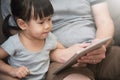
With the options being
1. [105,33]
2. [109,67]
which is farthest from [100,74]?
[105,33]

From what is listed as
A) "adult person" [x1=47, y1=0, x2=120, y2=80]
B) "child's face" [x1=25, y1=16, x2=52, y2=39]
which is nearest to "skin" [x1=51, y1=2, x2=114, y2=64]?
"adult person" [x1=47, y1=0, x2=120, y2=80]

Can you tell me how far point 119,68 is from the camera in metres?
1.55

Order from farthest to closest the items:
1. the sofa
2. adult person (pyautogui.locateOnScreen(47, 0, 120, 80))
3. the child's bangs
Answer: the sofa → adult person (pyautogui.locateOnScreen(47, 0, 120, 80)) → the child's bangs

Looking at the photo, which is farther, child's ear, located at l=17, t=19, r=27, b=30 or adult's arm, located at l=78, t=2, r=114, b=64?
adult's arm, located at l=78, t=2, r=114, b=64

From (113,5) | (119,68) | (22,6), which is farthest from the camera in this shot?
(113,5)

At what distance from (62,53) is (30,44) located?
167mm

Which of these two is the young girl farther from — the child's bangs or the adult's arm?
the adult's arm

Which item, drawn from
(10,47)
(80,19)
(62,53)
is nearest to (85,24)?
(80,19)

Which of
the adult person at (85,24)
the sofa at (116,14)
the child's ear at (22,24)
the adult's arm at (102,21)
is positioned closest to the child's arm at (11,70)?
the child's ear at (22,24)

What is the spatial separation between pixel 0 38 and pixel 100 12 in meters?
0.55

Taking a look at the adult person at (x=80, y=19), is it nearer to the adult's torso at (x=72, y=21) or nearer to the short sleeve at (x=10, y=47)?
the adult's torso at (x=72, y=21)

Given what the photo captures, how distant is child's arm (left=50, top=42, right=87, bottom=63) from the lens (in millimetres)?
1499

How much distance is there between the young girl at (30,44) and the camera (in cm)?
141

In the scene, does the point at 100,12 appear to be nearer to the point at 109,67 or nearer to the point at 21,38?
the point at 109,67
